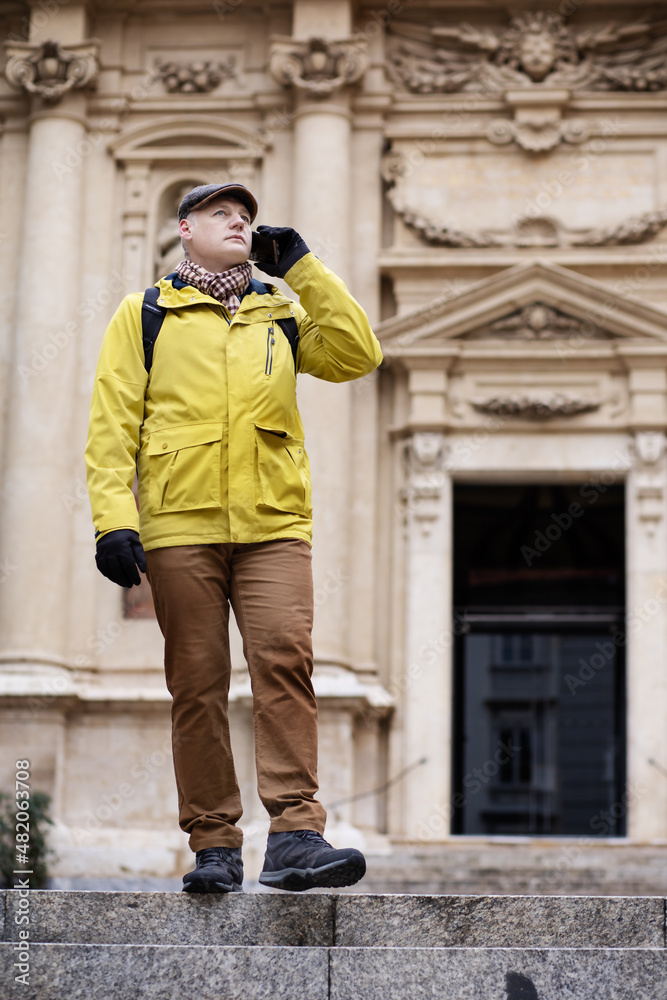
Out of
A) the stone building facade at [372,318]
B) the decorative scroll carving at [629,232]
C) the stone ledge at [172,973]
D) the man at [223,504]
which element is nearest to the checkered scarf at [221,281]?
the man at [223,504]

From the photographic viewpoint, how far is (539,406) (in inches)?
550

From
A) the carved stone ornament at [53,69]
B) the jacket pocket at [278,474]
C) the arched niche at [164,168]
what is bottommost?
the jacket pocket at [278,474]

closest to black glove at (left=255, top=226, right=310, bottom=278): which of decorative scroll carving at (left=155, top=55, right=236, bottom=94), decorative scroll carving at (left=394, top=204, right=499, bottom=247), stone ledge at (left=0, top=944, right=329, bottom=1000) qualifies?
stone ledge at (left=0, top=944, right=329, bottom=1000)

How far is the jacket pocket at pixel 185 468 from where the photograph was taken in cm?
546

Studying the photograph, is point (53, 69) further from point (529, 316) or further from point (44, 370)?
point (529, 316)

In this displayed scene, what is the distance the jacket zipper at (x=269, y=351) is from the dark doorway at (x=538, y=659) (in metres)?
8.99

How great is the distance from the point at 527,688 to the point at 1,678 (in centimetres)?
1714

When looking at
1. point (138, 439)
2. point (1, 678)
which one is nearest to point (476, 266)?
point (1, 678)

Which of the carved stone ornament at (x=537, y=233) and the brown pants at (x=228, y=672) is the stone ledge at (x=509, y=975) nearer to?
the brown pants at (x=228, y=672)

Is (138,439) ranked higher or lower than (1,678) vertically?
higher

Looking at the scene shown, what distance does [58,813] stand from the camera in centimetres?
1341

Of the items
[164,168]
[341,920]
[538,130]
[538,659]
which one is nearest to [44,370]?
[164,168]

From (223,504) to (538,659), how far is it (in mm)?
26243

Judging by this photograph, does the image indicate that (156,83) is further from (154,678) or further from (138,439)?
(138,439)
